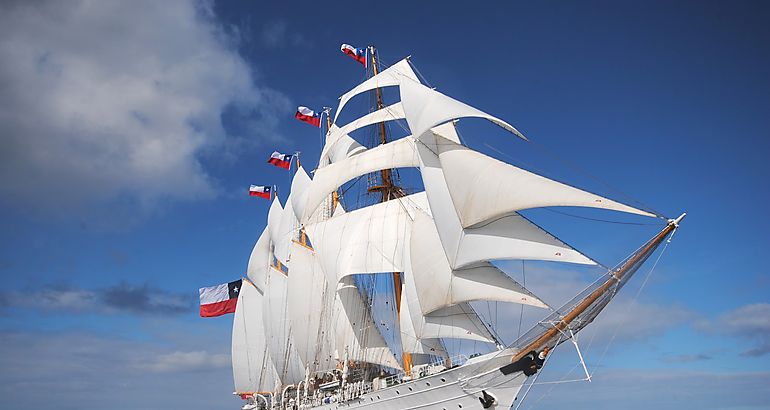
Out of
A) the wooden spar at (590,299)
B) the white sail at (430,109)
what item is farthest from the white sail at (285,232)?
the wooden spar at (590,299)

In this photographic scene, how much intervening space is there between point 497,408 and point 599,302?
6919 mm

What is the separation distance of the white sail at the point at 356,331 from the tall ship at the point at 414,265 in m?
0.09

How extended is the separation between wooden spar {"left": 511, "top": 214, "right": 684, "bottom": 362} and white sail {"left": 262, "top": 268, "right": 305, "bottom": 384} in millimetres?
32716

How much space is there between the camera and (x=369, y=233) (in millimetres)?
45375

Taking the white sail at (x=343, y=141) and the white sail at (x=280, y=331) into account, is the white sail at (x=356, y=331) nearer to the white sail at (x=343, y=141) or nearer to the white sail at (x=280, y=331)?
the white sail at (x=280, y=331)

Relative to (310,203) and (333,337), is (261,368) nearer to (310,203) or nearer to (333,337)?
(333,337)

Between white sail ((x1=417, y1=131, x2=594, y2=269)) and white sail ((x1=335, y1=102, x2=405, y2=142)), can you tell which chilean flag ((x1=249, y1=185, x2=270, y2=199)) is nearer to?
white sail ((x1=335, y1=102, x2=405, y2=142))

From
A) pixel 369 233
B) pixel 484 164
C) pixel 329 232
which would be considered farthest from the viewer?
pixel 329 232

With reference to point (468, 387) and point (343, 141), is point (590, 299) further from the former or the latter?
point (343, 141)

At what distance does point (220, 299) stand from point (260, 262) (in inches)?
315

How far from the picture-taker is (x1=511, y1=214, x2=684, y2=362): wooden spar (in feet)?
87.0

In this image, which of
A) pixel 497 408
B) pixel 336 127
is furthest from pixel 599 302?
pixel 336 127

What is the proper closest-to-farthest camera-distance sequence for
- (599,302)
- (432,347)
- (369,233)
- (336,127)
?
(599,302), (432,347), (369,233), (336,127)

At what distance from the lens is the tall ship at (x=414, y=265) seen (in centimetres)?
2844
